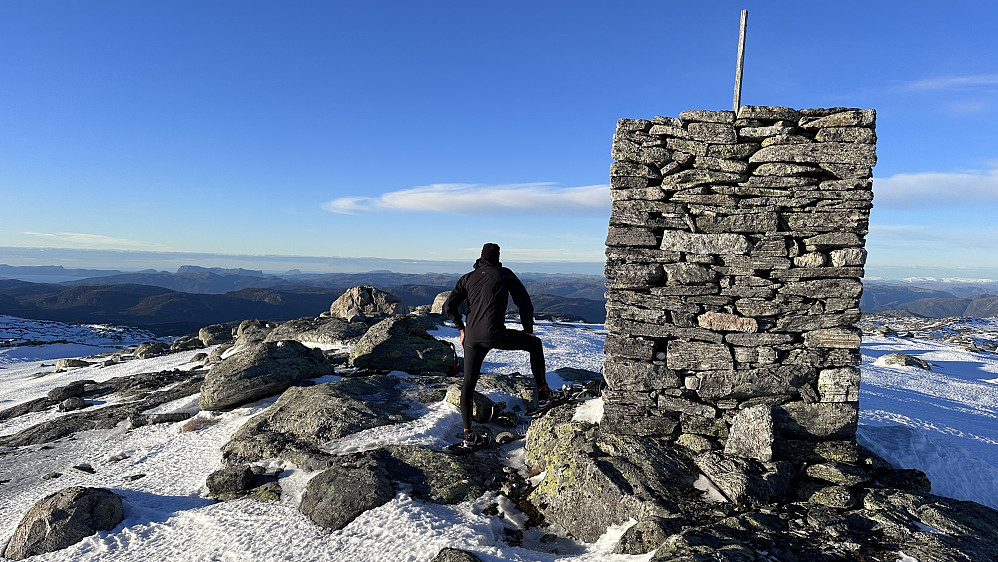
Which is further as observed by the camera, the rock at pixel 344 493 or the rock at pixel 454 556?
the rock at pixel 344 493

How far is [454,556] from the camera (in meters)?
5.59

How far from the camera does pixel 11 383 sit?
24.5 m

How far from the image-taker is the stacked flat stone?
24.0ft

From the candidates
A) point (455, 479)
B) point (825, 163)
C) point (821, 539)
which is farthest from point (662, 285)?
point (455, 479)

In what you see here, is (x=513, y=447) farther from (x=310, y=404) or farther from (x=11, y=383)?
(x=11, y=383)

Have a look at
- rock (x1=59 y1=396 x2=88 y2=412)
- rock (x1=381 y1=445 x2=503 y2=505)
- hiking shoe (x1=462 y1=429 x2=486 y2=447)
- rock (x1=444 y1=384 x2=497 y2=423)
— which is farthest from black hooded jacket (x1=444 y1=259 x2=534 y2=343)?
rock (x1=59 y1=396 x2=88 y2=412)

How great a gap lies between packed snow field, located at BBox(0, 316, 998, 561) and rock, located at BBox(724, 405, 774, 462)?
2.21 metres

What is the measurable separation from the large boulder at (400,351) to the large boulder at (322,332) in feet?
16.9

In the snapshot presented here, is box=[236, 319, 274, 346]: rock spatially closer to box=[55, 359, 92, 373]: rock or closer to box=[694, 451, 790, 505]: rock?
box=[55, 359, 92, 373]: rock

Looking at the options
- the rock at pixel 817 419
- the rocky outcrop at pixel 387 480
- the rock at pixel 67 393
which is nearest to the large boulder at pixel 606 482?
the rocky outcrop at pixel 387 480

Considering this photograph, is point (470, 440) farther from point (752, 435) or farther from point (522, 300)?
point (752, 435)

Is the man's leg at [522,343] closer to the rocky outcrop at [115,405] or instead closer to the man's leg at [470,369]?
the man's leg at [470,369]

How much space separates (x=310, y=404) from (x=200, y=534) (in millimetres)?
3662

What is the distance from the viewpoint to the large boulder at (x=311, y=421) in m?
8.88
